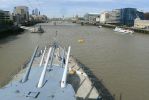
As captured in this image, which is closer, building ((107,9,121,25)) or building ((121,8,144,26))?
building ((121,8,144,26))

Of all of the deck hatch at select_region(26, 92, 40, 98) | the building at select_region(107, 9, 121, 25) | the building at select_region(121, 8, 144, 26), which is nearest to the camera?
the deck hatch at select_region(26, 92, 40, 98)

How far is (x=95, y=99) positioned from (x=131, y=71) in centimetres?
1031

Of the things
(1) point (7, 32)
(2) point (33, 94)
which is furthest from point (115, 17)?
(2) point (33, 94)

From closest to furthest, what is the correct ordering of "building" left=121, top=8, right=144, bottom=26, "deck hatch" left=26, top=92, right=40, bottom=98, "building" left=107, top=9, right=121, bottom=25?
"deck hatch" left=26, top=92, right=40, bottom=98 < "building" left=121, top=8, right=144, bottom=26 < "building" left=107, top=9, right=121, bottom=25

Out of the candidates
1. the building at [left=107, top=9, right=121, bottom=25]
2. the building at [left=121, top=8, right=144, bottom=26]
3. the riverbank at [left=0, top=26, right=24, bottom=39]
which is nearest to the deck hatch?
the riverbank at [left=0, top=26, right=24, bottom=39]

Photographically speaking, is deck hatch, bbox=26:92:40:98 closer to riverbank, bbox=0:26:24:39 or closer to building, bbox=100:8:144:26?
riverbank, bbox=0:26:24:39

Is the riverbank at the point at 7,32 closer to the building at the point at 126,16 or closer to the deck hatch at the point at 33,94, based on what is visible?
the deck hatch at the point at 33,94

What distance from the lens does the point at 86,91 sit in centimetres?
902

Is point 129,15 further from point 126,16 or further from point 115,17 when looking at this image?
point 115,17

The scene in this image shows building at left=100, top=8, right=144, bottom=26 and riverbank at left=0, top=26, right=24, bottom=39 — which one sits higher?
building at left=100, top=8, right=144, bottom=26

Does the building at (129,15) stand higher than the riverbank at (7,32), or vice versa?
the building at (129,15)

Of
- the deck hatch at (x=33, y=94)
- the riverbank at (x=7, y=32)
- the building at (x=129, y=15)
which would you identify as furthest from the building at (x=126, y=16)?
the deck hatch at (x=33, y=94)

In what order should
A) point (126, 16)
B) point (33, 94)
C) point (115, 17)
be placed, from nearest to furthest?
point (33, 94), point (126, 16), point (115, 17)

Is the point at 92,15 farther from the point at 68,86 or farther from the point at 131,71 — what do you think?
the point at 68,86
